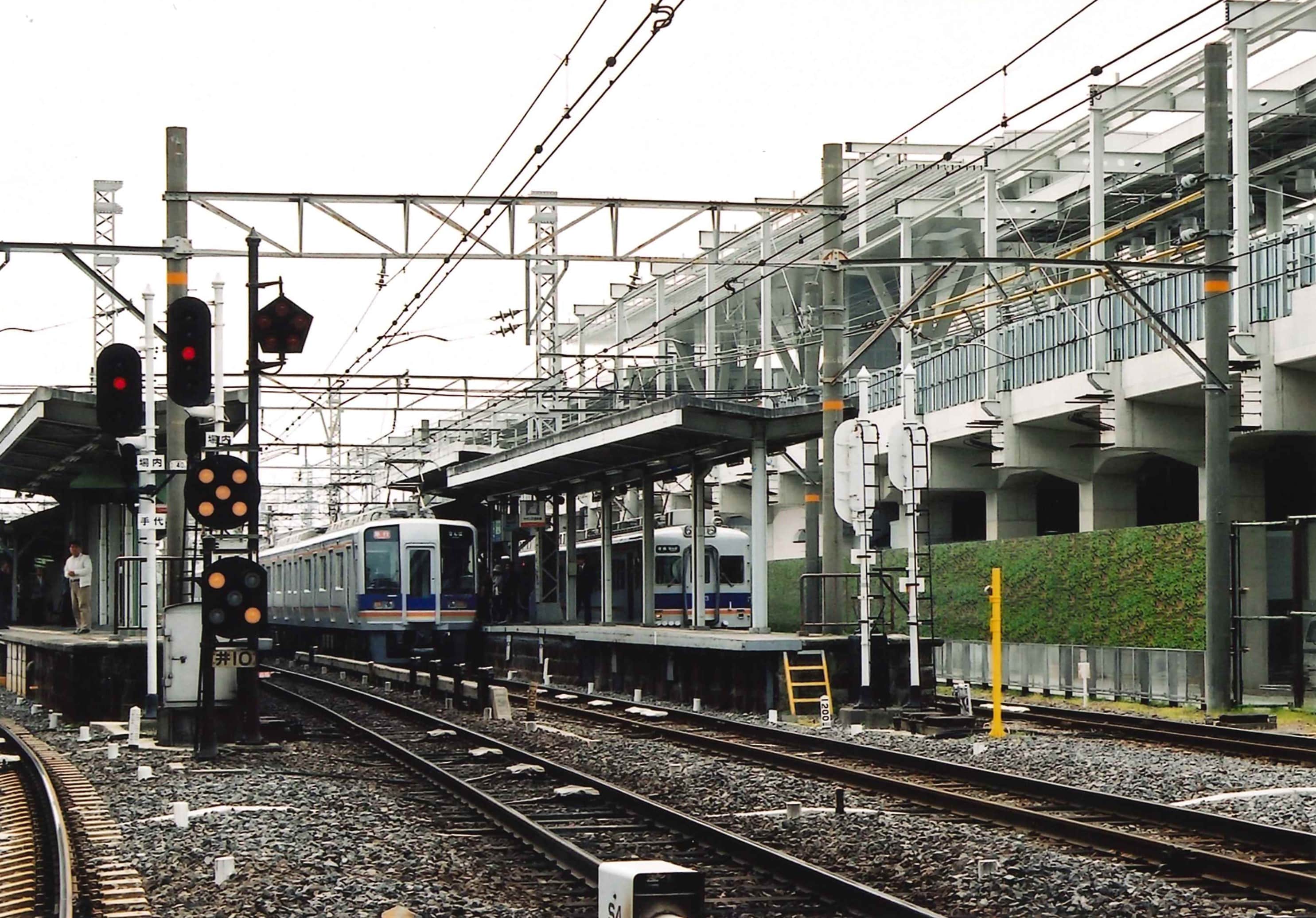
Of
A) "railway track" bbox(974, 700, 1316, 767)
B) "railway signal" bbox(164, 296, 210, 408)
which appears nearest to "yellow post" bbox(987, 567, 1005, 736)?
"railway track" bbox(974, 700, 1316, 767)

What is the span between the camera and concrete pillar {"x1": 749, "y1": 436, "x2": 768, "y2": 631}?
23297mm

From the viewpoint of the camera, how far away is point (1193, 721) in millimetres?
20703

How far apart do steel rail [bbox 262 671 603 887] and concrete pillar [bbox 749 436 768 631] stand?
5.61m

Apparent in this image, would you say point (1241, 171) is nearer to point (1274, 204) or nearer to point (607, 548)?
point (1274, 204)

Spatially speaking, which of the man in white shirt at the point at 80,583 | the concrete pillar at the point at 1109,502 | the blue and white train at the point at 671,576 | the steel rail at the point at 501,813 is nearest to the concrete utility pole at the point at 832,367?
the steel rail at the point at 501,813

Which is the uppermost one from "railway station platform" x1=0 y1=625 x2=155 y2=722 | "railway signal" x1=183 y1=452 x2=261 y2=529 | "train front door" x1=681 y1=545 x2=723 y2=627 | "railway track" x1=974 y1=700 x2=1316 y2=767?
"railway signal" x1=183 y1=452 x2=261 y2=529

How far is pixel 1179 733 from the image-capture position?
18938 mm

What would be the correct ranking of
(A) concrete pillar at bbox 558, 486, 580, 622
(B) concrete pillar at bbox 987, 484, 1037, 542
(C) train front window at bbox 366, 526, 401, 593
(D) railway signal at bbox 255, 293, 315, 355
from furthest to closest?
(B) concrete pillar at bbox 987, 484, 1037, 542 < (C) train front window at bbox 366, 526, 401, 593 < (A) concrete pillar at bbox 558, 486, 580, 622 < (D) railway signal at bbox 255, 293, 315, 355

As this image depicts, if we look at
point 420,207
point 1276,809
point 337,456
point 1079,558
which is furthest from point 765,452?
point 337,456

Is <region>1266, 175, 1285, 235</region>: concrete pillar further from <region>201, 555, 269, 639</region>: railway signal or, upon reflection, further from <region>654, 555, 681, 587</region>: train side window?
<region>201, 555, 269, 639</region>: railway signal

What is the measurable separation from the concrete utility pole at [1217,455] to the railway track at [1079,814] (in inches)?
243

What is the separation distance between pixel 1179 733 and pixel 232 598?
10007mm

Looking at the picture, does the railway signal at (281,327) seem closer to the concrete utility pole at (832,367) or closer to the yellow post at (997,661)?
the yellow post at (997,661)

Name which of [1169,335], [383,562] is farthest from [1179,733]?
[383,562]
